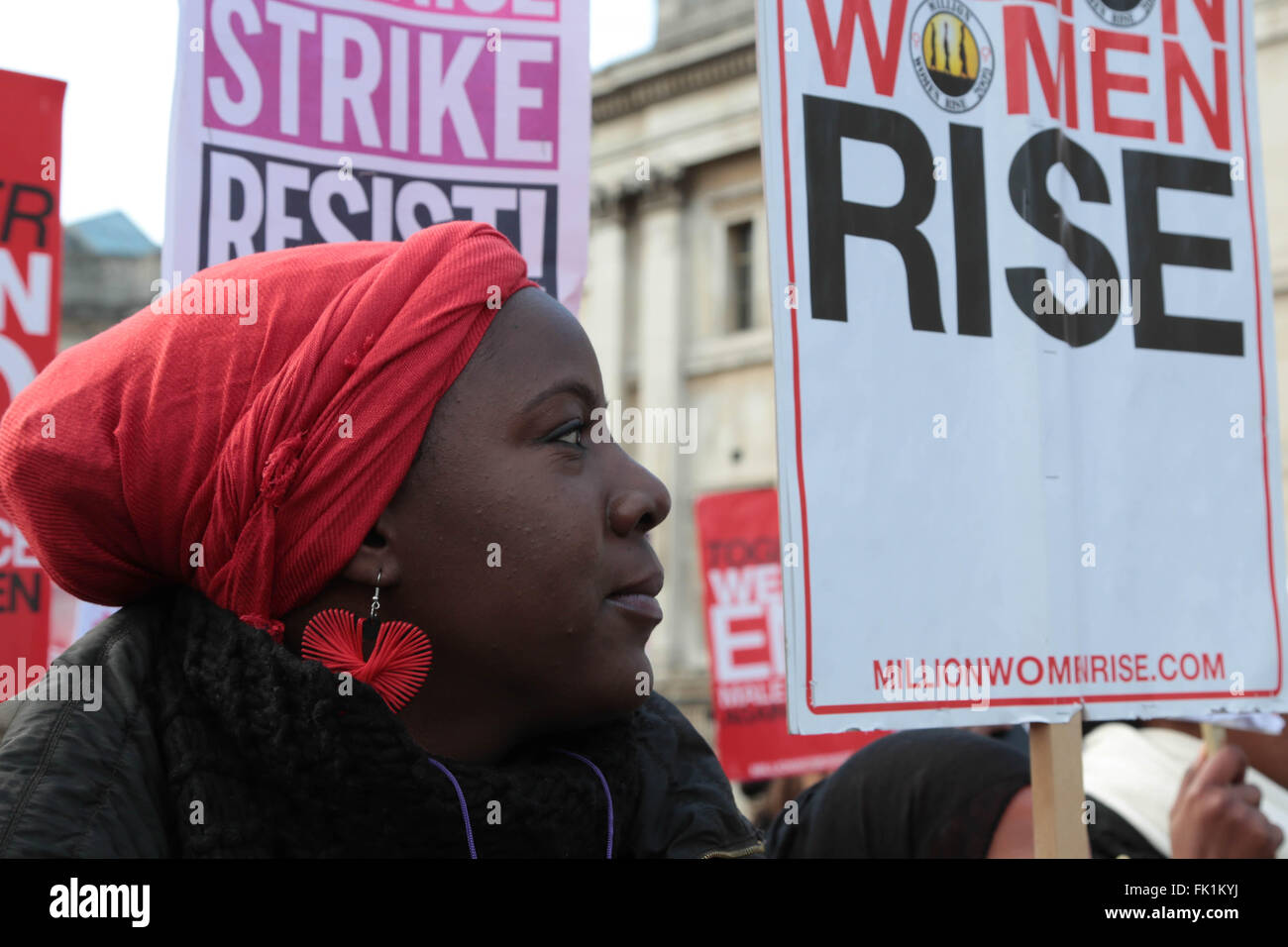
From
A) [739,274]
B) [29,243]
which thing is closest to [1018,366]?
[29,243]

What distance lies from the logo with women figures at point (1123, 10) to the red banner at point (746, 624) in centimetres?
417

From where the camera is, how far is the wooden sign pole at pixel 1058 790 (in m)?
1.81

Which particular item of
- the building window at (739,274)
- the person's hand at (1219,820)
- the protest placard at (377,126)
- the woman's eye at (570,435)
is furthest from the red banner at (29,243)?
the building window at (739,274)

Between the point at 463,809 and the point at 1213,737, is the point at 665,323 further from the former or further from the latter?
the point at 463,809

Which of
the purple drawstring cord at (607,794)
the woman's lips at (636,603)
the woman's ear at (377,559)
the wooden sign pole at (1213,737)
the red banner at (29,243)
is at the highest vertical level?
the red banner at (29,243)

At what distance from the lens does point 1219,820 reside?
2254 millimetres

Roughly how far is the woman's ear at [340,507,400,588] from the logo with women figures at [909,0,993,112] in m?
1.29

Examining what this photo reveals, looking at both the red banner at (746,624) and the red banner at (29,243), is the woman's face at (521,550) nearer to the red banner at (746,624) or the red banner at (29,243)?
the red banner at (29,243)

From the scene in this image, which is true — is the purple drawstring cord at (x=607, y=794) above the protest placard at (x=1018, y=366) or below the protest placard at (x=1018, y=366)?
below

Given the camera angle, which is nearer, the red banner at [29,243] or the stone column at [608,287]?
the red banner at [29,243]

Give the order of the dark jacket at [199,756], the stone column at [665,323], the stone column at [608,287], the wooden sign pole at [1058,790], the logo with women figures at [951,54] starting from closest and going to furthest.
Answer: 1. the dark jacket at [199,756]
2. the wooden sign pole at [1058,790]
3. the logo with women figures at [951,54]
4. the stone column at [665,323]
5. the stone column at [608,287]

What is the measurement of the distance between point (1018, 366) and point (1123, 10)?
0.80m

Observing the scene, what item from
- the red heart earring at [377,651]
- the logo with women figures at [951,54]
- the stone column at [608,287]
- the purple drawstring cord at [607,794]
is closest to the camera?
the red heart earring at [377,651]
